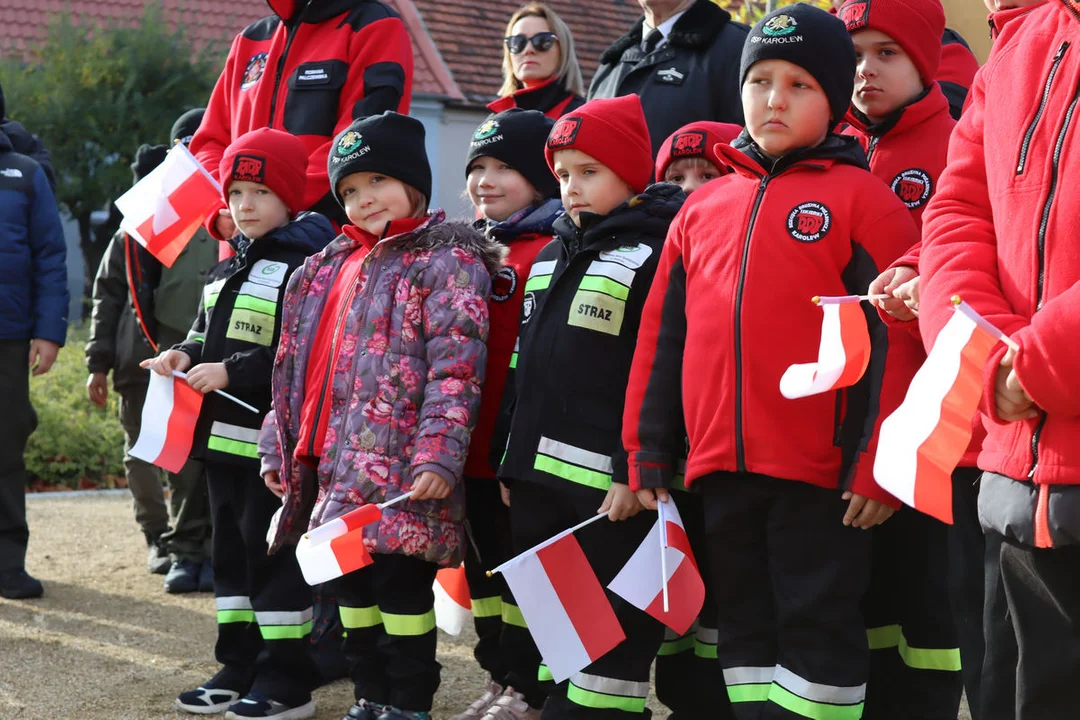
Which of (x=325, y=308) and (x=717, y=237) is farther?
(x=325, y=308)

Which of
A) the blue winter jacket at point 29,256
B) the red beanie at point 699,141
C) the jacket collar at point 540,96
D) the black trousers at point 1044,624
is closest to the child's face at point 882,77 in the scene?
the red beanie at point 699,141

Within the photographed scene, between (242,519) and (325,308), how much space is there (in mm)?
884

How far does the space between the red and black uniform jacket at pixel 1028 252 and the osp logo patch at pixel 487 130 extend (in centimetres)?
A: 220

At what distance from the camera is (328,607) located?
18.6ft

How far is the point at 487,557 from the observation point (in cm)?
479

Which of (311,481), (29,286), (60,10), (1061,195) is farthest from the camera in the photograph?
(60,10)

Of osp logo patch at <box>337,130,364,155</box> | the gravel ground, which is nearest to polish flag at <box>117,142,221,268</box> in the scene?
osp logo patch at <box>337,130,364,155</box>

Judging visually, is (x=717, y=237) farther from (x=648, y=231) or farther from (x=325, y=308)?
(x=325, y=308)

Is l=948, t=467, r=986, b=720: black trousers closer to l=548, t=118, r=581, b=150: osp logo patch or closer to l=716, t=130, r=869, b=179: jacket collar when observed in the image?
l=716, t=130, r=869, b=179: jacket collar

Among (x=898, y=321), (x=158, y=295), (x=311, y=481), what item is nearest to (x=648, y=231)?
(x=898, y=321)

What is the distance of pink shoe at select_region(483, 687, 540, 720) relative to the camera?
4.46 meters

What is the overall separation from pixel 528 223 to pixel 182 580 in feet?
10.7

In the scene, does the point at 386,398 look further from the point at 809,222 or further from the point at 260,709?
the point at 809,222

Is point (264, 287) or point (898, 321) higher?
point (898, 321)
